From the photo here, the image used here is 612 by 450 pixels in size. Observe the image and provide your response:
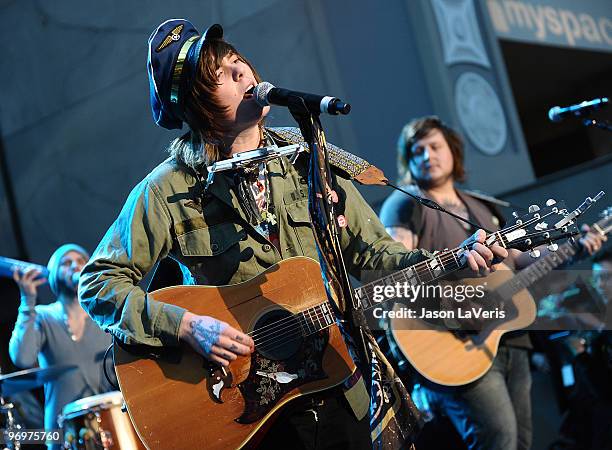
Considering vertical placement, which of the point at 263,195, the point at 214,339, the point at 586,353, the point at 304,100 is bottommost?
the point at 586,353

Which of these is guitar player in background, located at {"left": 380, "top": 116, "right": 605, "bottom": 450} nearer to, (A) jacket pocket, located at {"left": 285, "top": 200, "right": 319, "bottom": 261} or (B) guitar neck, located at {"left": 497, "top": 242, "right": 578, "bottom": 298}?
(B) guitar neck, located at {"left": 497, "top": 242, "right": 578, "bottom": 298}

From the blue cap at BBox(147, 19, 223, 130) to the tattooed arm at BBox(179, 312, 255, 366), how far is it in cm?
69

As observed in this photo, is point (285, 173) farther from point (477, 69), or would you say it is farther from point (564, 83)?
point (564, 83)

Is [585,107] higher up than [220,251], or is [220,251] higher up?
[585,107]

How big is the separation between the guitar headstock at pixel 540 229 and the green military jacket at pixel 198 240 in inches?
11.7

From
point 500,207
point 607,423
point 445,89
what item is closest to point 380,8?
point 445,89

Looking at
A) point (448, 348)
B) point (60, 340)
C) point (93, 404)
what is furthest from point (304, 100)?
point (60, 340)

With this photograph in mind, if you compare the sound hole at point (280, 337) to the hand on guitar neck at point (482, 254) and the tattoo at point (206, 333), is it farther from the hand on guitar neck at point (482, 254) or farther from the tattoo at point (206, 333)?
the hand on guitar neck at point (482, 254)

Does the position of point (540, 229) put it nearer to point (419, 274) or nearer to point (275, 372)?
point (419, 274)

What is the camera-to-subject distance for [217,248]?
264 cm

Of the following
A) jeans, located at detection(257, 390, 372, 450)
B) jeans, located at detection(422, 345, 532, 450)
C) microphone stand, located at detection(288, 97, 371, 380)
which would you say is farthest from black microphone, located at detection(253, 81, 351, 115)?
jeans, located at detection(422, 345, 532, 450)

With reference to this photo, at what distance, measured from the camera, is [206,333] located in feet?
8.11

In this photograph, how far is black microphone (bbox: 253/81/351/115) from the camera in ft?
6.77

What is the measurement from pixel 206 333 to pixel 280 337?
25 cm
